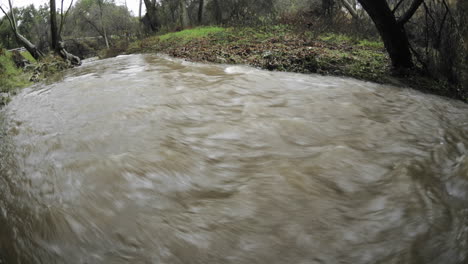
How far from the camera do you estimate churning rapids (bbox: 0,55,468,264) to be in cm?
177

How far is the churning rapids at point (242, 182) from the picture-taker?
5.81 ft

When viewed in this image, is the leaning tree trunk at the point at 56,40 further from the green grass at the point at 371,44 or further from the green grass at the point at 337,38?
the green grass at the point at 371,44

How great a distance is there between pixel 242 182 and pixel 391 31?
16.8ft

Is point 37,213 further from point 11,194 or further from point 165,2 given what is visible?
point 165,2

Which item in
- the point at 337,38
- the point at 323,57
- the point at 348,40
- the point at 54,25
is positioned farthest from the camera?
the point at 54,25

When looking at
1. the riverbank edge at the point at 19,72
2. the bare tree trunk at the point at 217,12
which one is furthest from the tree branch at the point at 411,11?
the bare tree trunk at the point at 217,12

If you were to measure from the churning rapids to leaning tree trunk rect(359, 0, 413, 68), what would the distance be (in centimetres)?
147

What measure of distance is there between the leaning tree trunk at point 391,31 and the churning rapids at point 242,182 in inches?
58.0

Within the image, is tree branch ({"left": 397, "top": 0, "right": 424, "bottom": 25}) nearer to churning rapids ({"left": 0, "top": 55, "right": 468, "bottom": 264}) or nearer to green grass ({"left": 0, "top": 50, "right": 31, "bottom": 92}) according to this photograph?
churning rapids ({"left": 0, "top": 55, "right": 468, "bottom": 264})

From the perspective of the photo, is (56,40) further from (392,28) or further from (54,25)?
(392,28)

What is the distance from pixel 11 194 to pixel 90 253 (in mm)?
1278

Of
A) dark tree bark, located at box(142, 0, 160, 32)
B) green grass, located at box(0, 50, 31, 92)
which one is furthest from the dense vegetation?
green grass, located at box(0, 50, 31, 92)

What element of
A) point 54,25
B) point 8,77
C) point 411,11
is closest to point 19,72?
point 8,77

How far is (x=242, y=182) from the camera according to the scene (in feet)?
7.95
